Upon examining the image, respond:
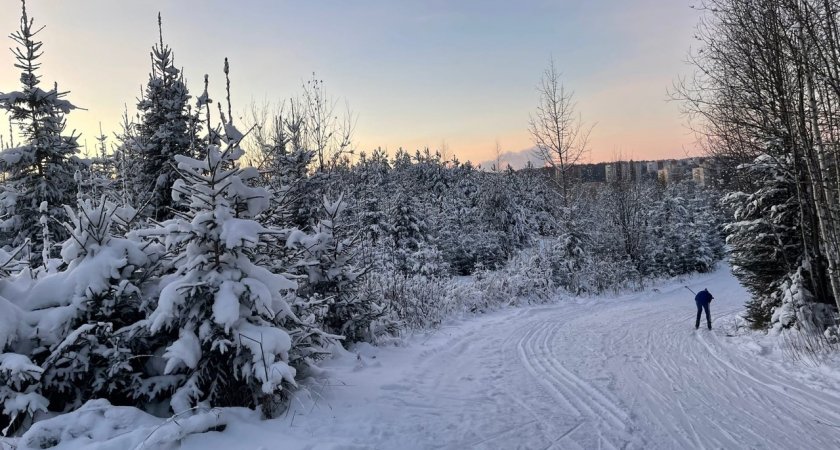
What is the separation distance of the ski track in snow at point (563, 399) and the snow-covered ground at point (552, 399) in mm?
23

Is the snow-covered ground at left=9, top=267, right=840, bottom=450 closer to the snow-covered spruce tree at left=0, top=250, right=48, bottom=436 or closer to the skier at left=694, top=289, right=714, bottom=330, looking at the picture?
the snow-covered spruce tree at left=0, top=250, right=48, bottom=436

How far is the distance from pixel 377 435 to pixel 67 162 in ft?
45.7

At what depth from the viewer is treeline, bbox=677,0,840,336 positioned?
7777mm

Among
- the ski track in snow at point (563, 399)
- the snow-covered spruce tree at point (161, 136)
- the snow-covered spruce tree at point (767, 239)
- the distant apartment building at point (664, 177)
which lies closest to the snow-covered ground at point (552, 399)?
the ski track in snow at point (563, 399)

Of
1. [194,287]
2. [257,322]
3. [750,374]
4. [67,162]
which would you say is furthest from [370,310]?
[67,162]

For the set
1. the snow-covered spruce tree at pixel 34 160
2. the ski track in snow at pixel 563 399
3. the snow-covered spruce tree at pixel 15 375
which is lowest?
the ski track in snow at pixel 563 399

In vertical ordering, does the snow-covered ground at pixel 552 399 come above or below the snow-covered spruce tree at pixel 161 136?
below

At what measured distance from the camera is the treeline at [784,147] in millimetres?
7777

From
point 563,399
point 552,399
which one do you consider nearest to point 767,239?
point 563,399

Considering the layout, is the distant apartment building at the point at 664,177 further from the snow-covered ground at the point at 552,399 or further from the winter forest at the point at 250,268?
the snow-covered ground at the point at 552,399

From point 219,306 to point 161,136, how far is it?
11280 millimetres

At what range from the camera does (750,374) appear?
8.26 metres

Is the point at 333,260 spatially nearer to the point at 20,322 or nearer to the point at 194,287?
the point at 194,287

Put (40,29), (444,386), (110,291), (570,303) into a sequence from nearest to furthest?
(110,291) → (444,386) → (40,29) → (570,303)
